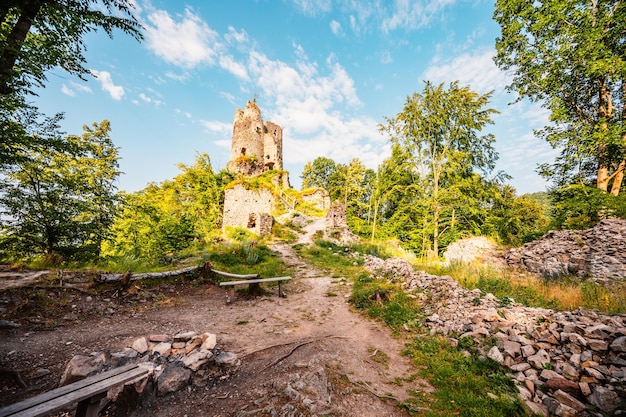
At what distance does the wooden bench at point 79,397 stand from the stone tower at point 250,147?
1119 inches

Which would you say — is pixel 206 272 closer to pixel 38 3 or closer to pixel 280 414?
pixel 280 414

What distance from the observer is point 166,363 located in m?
3.21

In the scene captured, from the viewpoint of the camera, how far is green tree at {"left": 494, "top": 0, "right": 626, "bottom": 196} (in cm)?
878

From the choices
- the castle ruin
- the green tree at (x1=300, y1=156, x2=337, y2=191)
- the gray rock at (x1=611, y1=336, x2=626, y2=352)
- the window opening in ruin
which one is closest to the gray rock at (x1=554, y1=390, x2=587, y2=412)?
the gray rock at (x1=611, y1=336, x2=626, y2=352)

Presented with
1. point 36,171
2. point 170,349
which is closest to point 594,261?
point 170,349

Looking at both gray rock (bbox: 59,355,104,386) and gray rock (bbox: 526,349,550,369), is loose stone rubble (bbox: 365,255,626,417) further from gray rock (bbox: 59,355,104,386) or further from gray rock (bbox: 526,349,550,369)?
gray rock (bbox: 59,355,104,386)

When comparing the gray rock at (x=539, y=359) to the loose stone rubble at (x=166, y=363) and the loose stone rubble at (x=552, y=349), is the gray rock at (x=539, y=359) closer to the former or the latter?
the loose stone rubble at (x=552, y=349)

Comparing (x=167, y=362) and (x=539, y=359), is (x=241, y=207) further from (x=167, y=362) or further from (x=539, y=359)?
(x=539, y=359)

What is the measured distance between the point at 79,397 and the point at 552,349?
5.58m

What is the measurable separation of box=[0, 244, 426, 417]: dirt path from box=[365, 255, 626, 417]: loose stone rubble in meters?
1.22

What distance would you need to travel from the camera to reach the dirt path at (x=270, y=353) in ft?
8.69

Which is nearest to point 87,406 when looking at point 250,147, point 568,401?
point 568,401


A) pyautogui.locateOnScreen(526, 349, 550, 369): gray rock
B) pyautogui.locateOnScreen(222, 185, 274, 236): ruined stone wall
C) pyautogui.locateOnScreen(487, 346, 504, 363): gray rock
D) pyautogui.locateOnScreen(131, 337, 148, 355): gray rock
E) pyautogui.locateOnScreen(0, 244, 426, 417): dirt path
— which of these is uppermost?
pyautogui.locateOnScreen(222, 185, 274, 236): ruined stone wall

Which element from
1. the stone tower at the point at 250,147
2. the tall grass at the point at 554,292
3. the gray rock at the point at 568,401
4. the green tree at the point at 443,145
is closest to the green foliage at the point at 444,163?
the green tree at the point at 443,145
